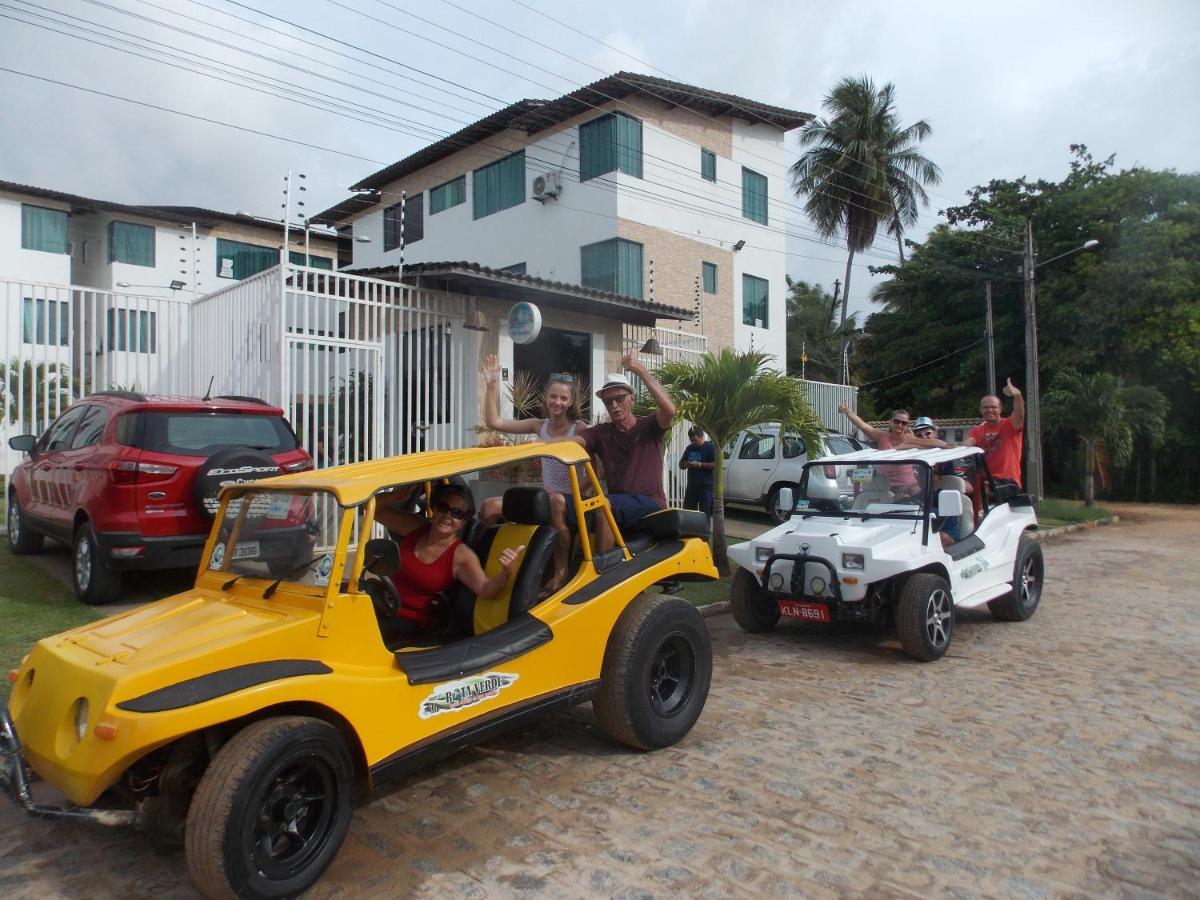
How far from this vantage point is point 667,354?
45.2ft

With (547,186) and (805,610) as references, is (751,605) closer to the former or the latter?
(805,610)

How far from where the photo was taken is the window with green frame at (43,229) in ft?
85.1

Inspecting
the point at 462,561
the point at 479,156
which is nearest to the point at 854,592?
the point at 462,561

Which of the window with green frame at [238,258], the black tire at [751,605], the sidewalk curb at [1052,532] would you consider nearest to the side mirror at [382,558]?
the black tire at [751,605]

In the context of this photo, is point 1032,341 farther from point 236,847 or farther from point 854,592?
point 236,847

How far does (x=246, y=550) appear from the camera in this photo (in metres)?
3.81

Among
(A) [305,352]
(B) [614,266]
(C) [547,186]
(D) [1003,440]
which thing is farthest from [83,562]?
(C) [547,186]

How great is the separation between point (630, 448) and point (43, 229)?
2862 cm

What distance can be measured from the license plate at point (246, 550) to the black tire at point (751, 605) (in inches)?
163

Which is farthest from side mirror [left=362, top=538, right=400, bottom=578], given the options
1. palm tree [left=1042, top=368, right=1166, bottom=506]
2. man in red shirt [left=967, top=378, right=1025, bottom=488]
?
palm tree [left=1042, top=368, right=1166, bottom=506]

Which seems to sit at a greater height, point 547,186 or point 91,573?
point 547,186

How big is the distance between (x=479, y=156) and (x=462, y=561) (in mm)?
22247

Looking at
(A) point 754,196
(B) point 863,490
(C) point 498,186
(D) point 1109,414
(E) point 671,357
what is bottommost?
(B) point 863,490

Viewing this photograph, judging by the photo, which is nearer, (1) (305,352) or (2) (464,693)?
(2) (464,693)
